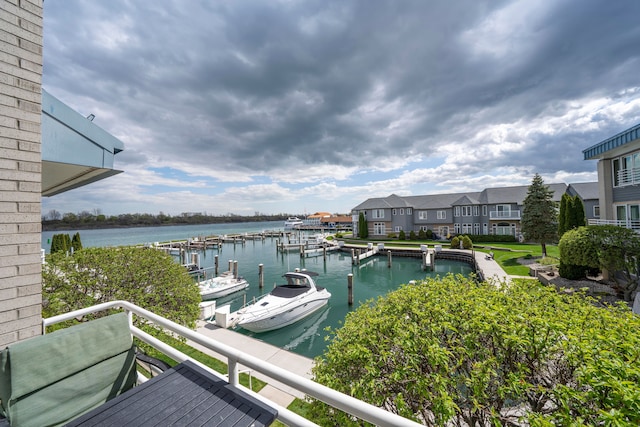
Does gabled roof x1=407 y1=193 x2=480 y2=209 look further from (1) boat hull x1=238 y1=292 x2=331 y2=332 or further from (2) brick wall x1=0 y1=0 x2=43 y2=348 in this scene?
(2) brick wall x1=0 y1=0 x2=43 y2=348

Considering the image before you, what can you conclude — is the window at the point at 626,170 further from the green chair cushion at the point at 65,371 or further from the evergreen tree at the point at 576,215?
the green chair cushion at the point at 65,371

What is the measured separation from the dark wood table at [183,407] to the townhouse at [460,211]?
40.2 m

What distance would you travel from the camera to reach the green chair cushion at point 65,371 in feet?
7.12

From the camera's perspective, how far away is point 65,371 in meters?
2.47

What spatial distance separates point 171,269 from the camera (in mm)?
7359

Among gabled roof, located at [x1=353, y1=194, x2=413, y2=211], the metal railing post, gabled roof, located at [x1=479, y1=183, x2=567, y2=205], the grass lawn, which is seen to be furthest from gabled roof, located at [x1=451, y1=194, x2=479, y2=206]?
the metal railing post

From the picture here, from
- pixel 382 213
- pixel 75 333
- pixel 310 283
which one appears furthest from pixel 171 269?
pixel 382 213

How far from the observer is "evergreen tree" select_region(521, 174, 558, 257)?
72.9ft

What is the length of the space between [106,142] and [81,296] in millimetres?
3948

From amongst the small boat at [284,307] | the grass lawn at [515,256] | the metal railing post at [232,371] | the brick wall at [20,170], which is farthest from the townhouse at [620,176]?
the brick wall at [20,170]

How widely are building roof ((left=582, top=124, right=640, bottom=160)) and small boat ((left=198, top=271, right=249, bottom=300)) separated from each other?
76.4 feet

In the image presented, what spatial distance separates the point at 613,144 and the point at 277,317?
18.3 metres

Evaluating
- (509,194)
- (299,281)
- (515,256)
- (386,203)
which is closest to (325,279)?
(299,281)

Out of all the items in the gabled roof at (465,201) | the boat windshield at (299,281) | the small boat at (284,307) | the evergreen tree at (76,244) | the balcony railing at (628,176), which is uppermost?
the gabled roof at (465,201)
